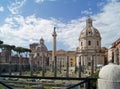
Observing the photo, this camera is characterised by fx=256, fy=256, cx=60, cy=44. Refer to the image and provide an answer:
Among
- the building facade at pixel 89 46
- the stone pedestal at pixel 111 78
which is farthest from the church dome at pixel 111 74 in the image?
the building facade at pixel 89 46

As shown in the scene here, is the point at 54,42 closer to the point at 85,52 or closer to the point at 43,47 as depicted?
the point at 85,52

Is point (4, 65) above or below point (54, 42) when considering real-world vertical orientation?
below

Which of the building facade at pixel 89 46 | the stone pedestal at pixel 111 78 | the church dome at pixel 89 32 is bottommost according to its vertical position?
the stone pedestal at pixel 111 78

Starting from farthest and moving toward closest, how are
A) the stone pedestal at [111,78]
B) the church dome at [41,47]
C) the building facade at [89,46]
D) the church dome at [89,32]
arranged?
1. the church dome at [41,47]
2. the church dome at [89,32]
3. the building facade at [89,46]
4. the stone pedestal at [111,78]

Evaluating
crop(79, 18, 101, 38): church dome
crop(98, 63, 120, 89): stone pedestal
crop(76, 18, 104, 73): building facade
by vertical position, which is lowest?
crop(98, 63, 120, 89): stone pedestal

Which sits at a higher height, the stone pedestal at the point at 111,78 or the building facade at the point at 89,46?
the building facade at the point at 89,46

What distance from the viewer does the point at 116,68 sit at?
3.77 m

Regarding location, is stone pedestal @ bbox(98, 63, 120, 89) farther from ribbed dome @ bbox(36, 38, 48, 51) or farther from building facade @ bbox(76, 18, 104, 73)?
ribbed dome @ bbox(36, 38, 48, 51)

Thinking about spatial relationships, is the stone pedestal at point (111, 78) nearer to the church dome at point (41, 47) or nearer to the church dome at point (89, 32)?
the church dome at point (89, 32)

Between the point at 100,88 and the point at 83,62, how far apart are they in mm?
91397

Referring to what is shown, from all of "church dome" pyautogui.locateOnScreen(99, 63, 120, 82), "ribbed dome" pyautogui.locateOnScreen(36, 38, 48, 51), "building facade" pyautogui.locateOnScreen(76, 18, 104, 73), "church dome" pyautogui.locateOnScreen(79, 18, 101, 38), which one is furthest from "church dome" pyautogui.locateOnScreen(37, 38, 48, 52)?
"church dome" pyautogui.locateOnScreen(99, 63, 120, 82)

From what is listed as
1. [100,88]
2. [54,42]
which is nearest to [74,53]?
[54,42]

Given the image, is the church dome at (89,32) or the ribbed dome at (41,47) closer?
the church dome at (89,32)

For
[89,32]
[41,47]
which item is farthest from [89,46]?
[41,47]
